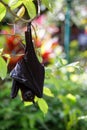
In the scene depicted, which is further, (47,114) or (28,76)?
(47,114)

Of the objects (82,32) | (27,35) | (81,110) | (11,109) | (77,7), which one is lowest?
(82,32)

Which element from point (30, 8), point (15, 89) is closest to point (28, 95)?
point (15, 89)

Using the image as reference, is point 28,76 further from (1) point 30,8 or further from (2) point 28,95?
(1) point 30,8

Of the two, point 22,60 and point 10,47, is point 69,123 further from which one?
point 10,47

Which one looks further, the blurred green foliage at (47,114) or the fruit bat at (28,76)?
the blurred green foliage at (47,114)

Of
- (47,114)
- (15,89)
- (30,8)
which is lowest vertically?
(47,114)

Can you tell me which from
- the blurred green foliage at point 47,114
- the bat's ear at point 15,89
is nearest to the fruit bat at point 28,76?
the bat's ear at point 15,89

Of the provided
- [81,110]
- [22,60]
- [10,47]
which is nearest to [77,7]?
[10,47]

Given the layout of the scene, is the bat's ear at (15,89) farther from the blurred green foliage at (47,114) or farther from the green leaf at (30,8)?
the blurred green foliage at (47,114)
